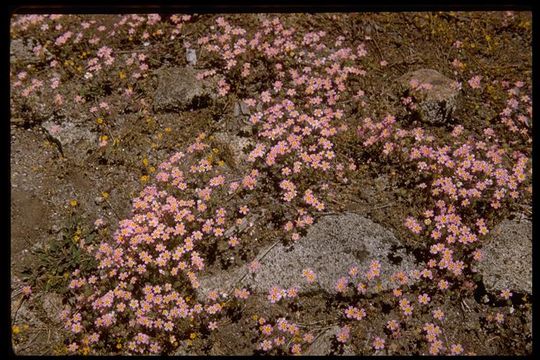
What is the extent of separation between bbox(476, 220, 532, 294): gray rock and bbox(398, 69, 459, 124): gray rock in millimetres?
1511

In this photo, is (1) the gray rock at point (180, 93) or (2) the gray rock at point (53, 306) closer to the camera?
(2) the gray rock at point (53, 306)

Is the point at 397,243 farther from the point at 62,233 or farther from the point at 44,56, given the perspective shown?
the point at 44,56

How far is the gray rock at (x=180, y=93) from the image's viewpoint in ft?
18.6

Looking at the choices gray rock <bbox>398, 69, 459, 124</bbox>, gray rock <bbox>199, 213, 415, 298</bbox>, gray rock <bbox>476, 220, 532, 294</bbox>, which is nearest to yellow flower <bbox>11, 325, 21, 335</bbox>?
gray rock <bbox>199, 213, 415, 298</bbox>

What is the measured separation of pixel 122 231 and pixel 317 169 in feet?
7.67

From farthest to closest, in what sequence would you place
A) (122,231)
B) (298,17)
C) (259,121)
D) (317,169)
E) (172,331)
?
1. (298,17)
2. (259,121)
3. (317,169)
4. (122,231)
5. (172,331)

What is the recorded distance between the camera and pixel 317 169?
5.19 meters

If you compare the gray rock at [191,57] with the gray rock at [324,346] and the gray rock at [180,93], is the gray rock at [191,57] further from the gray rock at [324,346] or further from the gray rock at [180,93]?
the gray rock at [324,346]

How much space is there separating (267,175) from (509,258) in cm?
274

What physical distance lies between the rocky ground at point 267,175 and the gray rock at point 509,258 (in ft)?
0.05

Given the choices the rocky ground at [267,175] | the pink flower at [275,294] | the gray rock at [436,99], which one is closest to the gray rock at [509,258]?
the rocky ground at [267,175]

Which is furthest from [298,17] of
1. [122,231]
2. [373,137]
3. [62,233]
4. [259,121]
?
[62,233]

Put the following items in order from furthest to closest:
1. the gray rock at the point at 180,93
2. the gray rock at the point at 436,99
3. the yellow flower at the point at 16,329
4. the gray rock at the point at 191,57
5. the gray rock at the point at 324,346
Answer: the gray rock at the point at 191,57 → the gray rock at the point at 180,93 → the gray rock at the point at 436,99 → the yellow flower at the point at 16,329 → the gray rock at the point at 324,346

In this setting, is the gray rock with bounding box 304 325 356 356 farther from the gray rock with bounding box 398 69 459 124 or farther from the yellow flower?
the yellow flower
